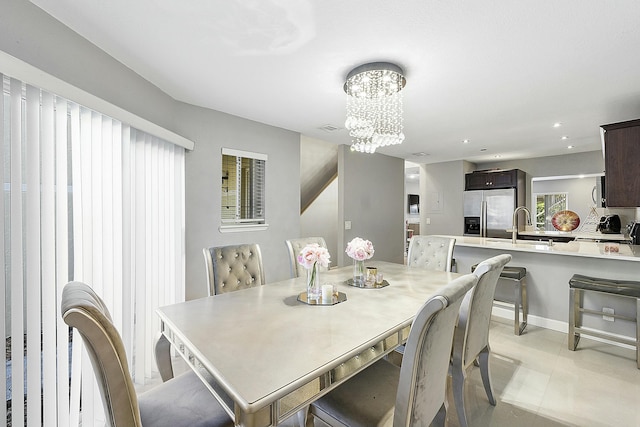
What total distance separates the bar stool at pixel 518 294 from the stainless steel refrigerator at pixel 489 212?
2.47 m

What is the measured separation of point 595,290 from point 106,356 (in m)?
3.70

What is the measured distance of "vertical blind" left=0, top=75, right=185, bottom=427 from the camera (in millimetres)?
1322

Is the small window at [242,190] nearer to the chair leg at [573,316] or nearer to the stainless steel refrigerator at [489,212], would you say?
the chair leg at [573,316]

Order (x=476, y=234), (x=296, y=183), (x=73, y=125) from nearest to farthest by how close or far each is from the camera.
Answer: (x=73, y=125), (x=296, y=183), (x=476, y=234)

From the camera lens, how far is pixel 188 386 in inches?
52.6

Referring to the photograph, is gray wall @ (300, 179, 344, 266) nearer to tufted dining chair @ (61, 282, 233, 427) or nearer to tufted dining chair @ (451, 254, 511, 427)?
A: tufted dining chair @ (451, 254, 511, 427)

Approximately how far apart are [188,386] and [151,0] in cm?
192

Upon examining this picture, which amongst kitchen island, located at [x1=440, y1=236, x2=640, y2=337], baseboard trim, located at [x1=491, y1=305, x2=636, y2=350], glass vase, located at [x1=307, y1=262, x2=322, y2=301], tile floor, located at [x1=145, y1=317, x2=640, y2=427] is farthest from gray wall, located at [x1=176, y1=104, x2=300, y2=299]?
baseboard trim, located at [x1=491, y1=305, x2=636, y2=350]

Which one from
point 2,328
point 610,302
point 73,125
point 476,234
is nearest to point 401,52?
point 73,125

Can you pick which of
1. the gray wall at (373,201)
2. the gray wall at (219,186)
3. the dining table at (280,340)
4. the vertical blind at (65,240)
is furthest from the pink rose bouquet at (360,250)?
the gray wall at (373,201)

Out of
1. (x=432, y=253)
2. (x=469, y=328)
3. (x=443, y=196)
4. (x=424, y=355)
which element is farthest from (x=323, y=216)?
(x=424, y=355)

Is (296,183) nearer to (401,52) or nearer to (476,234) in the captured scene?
(401,52)

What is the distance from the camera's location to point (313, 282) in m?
1.77

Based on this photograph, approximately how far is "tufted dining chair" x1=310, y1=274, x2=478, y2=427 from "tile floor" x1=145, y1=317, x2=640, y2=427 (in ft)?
2.42
